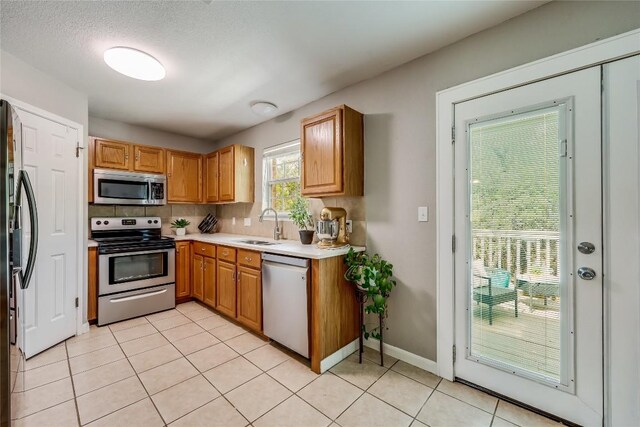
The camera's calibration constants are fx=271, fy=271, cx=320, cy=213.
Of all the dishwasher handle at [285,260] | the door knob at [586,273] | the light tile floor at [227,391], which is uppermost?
Answer: the door knob at [586,273]

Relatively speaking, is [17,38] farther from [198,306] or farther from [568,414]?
[568,414]

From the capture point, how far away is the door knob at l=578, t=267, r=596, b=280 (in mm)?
1472

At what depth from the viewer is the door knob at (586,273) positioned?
58.0 inches

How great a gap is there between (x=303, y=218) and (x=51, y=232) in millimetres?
2295

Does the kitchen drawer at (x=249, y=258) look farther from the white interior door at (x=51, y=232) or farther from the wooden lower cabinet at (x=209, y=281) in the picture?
the white interior door at (x=51, y=232)

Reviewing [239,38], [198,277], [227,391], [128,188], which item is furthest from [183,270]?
[239,38]

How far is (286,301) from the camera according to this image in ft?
7.50

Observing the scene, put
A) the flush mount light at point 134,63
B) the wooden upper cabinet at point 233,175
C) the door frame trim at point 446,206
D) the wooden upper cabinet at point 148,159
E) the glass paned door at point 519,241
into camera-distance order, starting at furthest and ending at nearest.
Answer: the wooden upper cabinet at point 233,175
the wooden upper cabinet at point 148,159
the flush mount light at point 134,63
the door frame trim at point 446,206
the glass paned door at point 519,241

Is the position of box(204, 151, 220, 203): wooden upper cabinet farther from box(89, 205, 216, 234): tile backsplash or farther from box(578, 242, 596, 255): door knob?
box(578, 242, 596, 255): door knob

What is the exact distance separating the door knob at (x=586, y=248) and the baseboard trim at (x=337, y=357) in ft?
5.66

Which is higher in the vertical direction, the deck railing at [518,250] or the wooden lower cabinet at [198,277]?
the deck railing at [518,250]

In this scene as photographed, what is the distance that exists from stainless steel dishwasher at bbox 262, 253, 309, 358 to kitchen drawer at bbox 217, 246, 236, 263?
0.57m

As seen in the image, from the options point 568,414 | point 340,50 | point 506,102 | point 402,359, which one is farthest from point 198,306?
point 506,102

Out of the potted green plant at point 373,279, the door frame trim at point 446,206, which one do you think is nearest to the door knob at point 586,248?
the door frame trim at point 446,206
